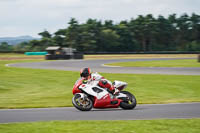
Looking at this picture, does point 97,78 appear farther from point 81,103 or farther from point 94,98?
point 81,103

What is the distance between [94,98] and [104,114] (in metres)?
0.79

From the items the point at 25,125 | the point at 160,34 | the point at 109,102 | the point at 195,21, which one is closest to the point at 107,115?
the point at 109,102

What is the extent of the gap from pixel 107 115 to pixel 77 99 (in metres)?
1.18

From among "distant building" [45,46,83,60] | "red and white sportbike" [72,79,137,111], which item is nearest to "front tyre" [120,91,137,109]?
"red and white sportbike" [72,79,137,111]

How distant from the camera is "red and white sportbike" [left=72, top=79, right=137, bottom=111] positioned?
10203mm

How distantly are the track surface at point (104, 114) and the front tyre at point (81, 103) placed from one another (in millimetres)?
155

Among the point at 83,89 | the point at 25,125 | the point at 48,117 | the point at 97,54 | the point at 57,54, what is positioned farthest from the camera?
the point at 97,54

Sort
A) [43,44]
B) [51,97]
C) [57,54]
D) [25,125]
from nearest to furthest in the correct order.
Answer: [25,125], [51,97], [57,54], [43,44]

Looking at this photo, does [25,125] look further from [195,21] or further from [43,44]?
[195,21]

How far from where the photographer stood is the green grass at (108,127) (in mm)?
7418

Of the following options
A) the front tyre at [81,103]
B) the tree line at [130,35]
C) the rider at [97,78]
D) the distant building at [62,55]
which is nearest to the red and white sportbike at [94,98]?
the front tyre at [81,103]

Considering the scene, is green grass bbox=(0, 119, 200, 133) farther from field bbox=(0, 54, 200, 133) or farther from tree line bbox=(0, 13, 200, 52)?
tree line bbox=(0, 13, 200, 52)

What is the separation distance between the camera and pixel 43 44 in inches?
3964

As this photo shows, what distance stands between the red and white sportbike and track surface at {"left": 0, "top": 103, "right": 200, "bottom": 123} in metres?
0.18
